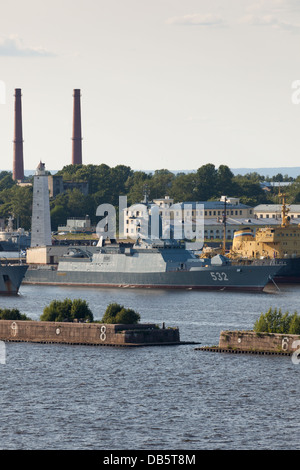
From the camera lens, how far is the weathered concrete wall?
179ft

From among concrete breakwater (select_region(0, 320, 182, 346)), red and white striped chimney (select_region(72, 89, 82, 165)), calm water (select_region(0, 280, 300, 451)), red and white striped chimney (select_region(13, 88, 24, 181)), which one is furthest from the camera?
red and white striped chimney (select_region(72, 89, 82, 165))

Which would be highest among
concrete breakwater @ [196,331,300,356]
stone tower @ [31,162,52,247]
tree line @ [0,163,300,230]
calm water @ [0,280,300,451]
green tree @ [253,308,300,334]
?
tree line @ [0,163,300,230]

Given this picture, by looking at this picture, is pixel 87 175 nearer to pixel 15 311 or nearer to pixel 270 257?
pixel 270 257

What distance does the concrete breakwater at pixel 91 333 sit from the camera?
58406 mm

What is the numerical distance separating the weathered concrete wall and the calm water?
825 millimetres

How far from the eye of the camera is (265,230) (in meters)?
124

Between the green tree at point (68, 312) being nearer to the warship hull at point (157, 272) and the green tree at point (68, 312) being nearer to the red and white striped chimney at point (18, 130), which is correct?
the warship hull at point (157, 272)

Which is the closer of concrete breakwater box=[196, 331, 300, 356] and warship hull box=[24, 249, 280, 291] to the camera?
concrete breakwater box=[196, 331, 300, 356]

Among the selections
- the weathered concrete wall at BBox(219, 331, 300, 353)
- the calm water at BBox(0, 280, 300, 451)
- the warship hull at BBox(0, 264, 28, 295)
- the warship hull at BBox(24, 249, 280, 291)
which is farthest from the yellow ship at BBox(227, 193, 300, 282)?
the weathered concrete wall at BBox(219, 331, 300, 353)

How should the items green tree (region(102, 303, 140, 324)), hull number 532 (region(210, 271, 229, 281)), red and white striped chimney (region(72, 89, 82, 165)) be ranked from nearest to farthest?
green tree (region(102, 303, 140, 324)), hull number 532 (region(210, 271, 229, 281)), red and white striped chimney (region(72, 89, 82, 165))

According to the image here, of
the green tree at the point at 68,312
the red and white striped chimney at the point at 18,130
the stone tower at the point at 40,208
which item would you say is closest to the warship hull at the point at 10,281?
the stone tower at the point at 40,208

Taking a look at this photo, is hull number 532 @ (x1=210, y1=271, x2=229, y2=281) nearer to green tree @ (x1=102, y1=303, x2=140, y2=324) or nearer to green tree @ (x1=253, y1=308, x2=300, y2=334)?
green tree @ (x1=102, y1=303, x2=140, y2=324)

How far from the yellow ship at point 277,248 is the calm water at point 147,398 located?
55.4 metres
